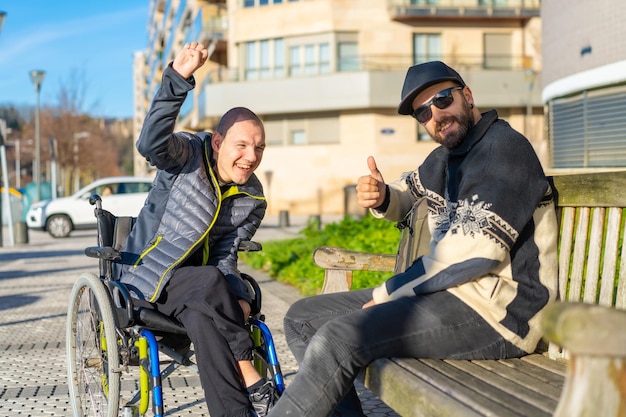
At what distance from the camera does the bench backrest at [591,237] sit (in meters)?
3.38

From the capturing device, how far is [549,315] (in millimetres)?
1680

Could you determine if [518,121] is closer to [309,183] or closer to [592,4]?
[309,183]

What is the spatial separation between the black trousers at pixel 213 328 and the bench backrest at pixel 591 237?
1.24 metres

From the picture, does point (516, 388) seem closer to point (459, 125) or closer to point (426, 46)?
point (459, 125)

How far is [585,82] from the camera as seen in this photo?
10898 mm

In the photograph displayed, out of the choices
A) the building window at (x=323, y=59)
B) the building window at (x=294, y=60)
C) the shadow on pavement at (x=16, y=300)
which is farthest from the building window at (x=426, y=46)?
the shadow on pavement at (x=16, y=300)

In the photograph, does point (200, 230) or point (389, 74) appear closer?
point (200, 230)

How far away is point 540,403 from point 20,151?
8450cm

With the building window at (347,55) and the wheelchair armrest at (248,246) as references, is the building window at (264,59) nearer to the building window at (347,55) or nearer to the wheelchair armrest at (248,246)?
the building window at (347,55)

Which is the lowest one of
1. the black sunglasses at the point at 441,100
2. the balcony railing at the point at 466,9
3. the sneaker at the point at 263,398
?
the sneaker at the point at 263,398

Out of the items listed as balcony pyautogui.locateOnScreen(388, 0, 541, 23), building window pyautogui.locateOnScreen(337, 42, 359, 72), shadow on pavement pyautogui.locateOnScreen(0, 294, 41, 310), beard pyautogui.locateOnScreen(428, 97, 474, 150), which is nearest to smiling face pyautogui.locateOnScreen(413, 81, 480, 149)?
beard pyautogui.locateOnScreen(428, 97, 474, 150)

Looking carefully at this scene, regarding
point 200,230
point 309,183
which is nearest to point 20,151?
point 309,183

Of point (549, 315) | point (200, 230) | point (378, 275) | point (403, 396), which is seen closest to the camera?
point (549, 315)

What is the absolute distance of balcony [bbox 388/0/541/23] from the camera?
38750mm
